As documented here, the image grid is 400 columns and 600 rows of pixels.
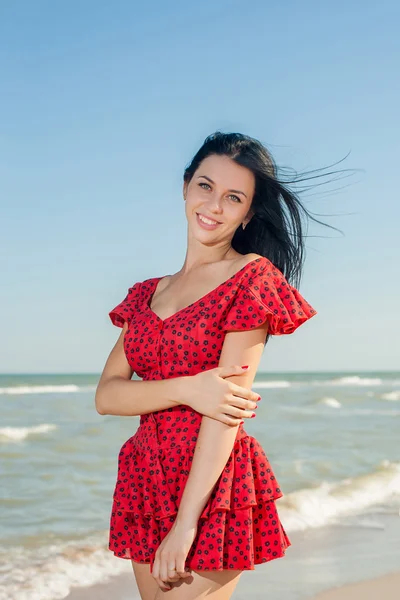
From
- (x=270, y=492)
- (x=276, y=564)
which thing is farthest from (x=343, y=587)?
(x=270, y=492)

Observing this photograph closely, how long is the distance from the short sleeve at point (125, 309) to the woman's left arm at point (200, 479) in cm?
51

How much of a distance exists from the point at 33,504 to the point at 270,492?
436 centimetres

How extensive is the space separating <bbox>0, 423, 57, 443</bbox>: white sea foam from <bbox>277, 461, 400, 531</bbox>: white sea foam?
428 cm

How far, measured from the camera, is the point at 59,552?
4879 millimetres

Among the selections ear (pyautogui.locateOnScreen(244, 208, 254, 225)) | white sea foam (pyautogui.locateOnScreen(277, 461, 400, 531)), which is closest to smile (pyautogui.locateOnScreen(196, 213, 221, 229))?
ear (pyautogui.locateOnScreen(244, 208, 254, 225))

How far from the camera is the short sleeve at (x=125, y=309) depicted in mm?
2533

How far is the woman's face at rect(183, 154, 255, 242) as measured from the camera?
2.40 m

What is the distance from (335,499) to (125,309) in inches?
171

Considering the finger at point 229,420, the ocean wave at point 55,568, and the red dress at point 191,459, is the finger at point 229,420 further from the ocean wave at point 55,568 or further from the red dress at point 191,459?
the ocean wave at point 55,568

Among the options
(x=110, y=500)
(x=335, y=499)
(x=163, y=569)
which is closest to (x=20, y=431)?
(x=110, y=500)

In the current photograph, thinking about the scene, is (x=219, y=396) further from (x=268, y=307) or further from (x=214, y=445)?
(x=268, y=307)

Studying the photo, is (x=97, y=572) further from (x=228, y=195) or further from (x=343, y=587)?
(x=228, y=195)

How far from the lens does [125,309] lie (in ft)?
8.37

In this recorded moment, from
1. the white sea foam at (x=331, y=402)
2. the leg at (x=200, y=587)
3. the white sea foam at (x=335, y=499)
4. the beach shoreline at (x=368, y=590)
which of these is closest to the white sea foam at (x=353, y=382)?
the white sea foam at (x=331, y=402)
